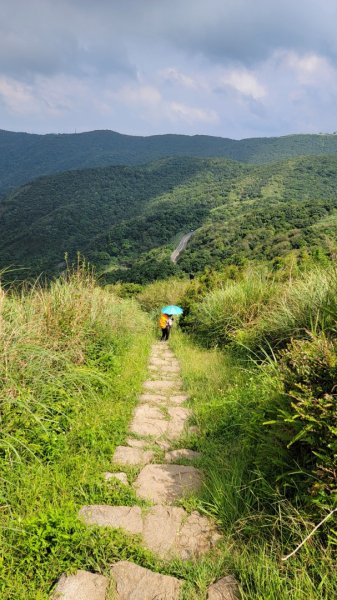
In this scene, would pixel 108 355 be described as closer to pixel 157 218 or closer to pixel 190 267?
pixel 190 267

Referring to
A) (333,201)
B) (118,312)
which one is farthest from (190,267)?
(118,312)

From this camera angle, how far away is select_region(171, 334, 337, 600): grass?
1657mm

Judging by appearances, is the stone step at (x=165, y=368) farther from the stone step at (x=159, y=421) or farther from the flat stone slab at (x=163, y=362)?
the stone step at (x=159, y=421)

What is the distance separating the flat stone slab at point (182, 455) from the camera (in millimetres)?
2937

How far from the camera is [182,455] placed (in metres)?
2.99

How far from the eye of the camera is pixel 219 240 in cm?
5066

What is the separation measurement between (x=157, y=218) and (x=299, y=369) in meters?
86.3

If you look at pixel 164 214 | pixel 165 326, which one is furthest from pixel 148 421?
pixel 164 214

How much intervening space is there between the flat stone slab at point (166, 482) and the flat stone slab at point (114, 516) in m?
0.18

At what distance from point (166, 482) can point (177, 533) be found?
1.64 feet

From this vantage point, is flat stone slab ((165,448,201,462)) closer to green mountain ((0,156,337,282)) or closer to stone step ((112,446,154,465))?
stone step ((112,446,154,465))

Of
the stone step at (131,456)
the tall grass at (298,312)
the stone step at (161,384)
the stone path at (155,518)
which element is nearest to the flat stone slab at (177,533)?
the stone path at (155,518)

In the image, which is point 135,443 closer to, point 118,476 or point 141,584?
point 118,476

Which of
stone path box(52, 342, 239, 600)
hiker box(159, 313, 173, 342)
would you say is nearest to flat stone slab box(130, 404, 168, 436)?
stone path box(52, 342, 239, 600)
